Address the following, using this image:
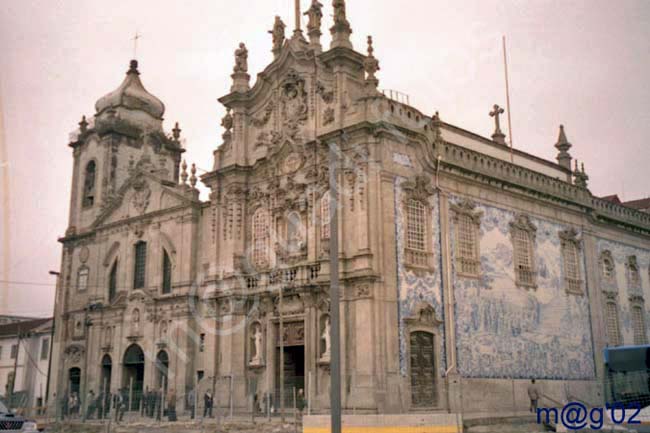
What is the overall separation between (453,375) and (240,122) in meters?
15.3

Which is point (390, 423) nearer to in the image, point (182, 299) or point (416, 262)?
point (416, 262)

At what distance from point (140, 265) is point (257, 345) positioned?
11653 millimetres

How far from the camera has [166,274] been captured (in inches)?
1558

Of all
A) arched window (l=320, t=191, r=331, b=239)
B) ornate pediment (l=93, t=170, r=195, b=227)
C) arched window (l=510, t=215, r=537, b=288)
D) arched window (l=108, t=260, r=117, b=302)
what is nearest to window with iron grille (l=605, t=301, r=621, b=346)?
arched window (l=510, t=215, r=537, b=288)

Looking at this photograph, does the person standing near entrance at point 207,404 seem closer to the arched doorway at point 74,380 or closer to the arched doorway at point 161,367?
the arched doorway at point 161,367

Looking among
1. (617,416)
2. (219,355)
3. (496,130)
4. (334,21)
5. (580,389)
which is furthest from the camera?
(496,130)

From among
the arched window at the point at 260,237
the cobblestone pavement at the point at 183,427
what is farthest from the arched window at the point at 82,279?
the arched window at the point at 260,237

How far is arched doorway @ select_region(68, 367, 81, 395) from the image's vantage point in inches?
1689

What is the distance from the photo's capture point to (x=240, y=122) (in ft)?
117

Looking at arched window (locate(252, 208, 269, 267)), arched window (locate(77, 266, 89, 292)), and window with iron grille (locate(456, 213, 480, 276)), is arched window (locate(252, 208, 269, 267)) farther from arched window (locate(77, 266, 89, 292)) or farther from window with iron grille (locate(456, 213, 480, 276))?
arched window (locate(77, 266, 89, 292))

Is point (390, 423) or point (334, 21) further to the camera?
point (334, 21)

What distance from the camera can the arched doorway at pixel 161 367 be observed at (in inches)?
1479

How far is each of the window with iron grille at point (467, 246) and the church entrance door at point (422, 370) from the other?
386cm

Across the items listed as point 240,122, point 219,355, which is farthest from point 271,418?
point 240,122
